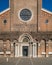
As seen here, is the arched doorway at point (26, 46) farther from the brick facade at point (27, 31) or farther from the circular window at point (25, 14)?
the circular window at point (25, 14)

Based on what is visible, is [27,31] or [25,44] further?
[25,44]

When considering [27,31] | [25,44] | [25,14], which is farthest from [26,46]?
[25,14]

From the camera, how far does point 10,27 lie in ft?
128

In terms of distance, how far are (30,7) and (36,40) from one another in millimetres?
5757

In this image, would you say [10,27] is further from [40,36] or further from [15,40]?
[40,36]

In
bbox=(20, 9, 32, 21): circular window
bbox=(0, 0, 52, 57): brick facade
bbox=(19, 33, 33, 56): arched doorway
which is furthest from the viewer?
bbox=(20, 9, 32, 21): circular window

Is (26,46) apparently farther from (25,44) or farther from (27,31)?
(27,31)

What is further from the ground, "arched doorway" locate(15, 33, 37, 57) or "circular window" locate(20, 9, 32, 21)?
"circular window" locate(20, 9, 32, 21)

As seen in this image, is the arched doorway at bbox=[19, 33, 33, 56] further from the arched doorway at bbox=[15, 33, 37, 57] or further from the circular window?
the circular window

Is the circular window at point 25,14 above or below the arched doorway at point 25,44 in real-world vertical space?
above

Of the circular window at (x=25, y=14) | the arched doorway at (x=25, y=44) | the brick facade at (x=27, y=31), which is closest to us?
the brick facade at (x=27, y=31)

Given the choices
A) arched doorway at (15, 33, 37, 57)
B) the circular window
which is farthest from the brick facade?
the circular window

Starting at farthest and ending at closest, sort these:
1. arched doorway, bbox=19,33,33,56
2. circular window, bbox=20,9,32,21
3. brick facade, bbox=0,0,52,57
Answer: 1. circular window, bbox=20,9,32,21
2. arched doorway, bbox=19,33,33,56
3. brick facade, bbox=0,0,52,57

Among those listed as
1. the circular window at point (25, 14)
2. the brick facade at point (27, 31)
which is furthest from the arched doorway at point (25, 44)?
the circular window at point (25, 14)
